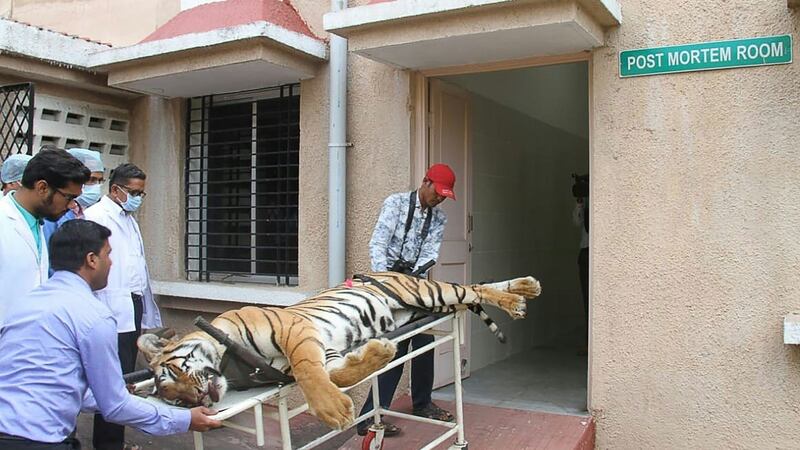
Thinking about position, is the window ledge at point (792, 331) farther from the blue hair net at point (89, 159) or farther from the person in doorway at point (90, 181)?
the blue hair net at point (89, 159)

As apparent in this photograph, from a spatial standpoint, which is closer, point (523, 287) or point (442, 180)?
point (523, 287)

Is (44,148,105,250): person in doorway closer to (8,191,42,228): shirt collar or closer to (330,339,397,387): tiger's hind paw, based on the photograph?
(8,191,42,228): shirt collar

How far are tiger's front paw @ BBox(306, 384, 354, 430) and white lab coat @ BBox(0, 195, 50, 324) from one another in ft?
4.58

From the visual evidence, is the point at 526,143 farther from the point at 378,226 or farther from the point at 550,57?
the point at 378,226

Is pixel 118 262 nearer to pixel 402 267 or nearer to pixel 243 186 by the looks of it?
pixel 402 267

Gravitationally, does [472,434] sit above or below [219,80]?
below

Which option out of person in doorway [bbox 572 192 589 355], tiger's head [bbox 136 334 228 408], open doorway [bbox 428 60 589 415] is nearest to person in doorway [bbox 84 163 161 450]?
tiger's head [bbox 136 334 228 408]

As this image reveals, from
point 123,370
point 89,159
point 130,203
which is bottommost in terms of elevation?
point 123,370

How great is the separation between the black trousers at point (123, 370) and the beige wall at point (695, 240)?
2891 mm

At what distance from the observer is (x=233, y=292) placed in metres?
5.46

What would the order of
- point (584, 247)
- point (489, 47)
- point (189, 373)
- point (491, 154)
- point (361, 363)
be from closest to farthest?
point (189, 373) → point (361, 363) → point (489, 47) → point (491, 154) → point (584, 247)

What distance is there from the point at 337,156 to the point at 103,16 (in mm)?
3170

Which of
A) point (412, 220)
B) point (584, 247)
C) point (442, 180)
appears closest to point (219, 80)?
point (412, 220)

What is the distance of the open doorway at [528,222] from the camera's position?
5594mm
